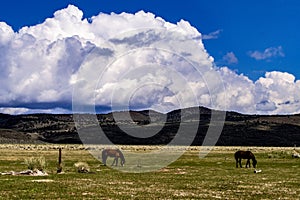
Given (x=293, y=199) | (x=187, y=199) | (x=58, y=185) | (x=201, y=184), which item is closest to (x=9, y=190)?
(x=58, y=185)

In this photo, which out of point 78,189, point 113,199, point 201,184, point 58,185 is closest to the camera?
point 113,199

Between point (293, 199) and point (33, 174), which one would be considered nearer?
point (293, 199)

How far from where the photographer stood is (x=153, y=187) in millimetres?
29906

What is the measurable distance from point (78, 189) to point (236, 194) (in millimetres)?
9661

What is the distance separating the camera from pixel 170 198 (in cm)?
2441

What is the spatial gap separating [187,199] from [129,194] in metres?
3.63

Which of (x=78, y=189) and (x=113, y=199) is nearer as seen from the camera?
(x=113, y=199)

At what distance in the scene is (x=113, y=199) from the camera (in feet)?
77.4

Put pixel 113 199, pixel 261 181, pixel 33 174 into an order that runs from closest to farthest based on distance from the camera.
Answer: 1. pixel 113 199
2. pixel 261 181
3. pixel 33 174

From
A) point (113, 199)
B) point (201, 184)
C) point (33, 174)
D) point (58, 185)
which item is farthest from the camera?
point (33, 174)

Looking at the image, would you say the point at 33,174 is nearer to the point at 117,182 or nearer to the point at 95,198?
the point at 117,182

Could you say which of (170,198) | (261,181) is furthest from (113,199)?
(261,181)

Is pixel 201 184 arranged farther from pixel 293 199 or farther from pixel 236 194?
pixel 293 199

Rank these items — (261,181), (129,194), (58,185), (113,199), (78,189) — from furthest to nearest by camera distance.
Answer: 1. (261,181)
2. (58,185)
3. (78,189)
4. (129,194)
5. (113,199)
